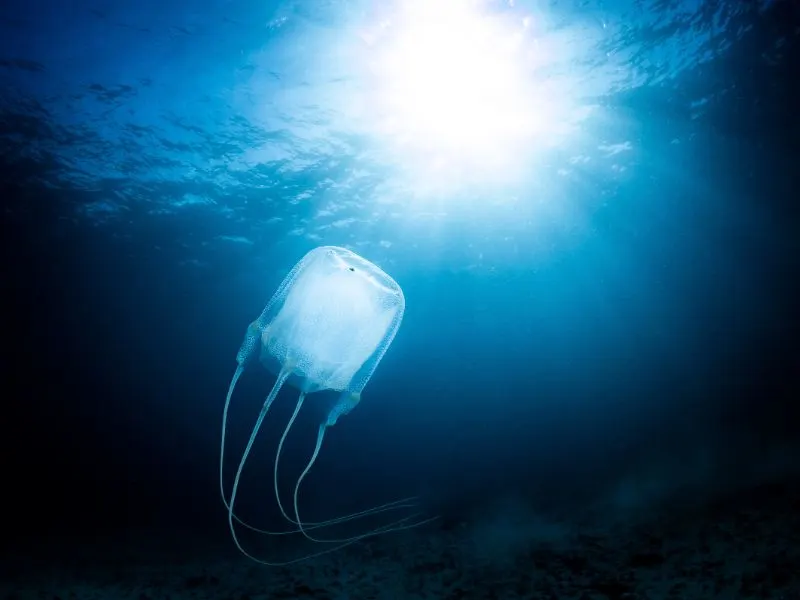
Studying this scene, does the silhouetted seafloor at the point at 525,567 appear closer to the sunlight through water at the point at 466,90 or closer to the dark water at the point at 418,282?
the dark water at the point at 418,282

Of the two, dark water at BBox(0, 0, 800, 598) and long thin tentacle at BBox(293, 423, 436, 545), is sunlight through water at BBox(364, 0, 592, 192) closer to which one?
dark water at BBox(0, 0, 800, 598)

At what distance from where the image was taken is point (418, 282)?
31.2 ft

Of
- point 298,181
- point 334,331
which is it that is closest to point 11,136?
point 298,181

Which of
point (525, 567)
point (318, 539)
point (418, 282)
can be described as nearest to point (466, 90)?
point (418, 282)

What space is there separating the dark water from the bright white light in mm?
63

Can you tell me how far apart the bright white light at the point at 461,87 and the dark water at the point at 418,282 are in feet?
0.21

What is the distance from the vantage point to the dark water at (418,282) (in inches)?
215

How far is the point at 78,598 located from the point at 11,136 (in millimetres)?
7896

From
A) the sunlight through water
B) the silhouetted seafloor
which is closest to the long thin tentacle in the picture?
the silhouetted seafloor

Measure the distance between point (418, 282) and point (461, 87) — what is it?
447 cm

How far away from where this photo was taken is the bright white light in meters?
4.95

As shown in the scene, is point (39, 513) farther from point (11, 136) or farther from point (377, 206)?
point (377, 206)

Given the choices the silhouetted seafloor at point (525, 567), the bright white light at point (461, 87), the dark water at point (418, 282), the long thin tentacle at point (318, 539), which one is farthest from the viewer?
the silhouetted seafloor at point (525, 567)

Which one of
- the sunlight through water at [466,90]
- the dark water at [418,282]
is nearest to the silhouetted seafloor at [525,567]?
the dark water at [418,282]
